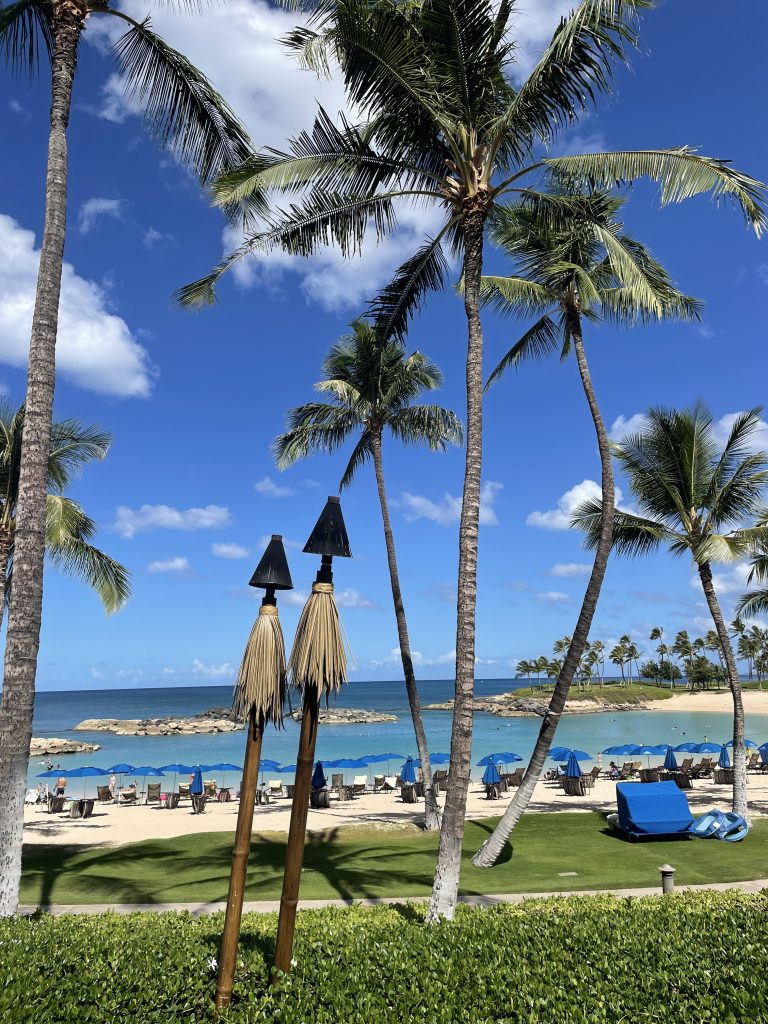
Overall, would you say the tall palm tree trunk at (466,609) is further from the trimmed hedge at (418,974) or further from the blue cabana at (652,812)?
the blue cabana at (652,812)

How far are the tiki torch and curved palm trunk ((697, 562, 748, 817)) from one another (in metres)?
14.9

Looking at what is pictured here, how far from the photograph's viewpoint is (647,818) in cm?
1546

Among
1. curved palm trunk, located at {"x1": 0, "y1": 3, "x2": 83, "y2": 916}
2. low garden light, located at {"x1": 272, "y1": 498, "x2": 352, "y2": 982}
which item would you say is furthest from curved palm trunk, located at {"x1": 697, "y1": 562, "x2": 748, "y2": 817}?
curved palm trunk, located at {"x1": 0, "y1": 3, "x2": 83, "y2": 916}

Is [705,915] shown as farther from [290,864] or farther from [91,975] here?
[91,975]

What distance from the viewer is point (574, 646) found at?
1461cm

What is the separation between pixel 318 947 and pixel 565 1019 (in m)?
2.14

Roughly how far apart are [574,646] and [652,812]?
184 inches

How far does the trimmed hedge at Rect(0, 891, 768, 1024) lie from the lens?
4668mm

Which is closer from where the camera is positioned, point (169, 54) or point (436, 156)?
point (169, 54)

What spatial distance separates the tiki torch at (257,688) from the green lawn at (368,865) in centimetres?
660

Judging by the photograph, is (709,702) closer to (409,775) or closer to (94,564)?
(409,775)

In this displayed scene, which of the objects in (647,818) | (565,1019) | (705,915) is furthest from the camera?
(647,818)

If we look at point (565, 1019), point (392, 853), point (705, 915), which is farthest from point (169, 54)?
point (392, 853)

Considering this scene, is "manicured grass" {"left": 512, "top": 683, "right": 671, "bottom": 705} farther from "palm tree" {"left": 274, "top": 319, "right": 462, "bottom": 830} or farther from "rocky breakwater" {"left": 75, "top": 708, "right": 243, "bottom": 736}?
"palm tree" {"left": 274, "top": 319, "right": 462, "bottom": 830}
